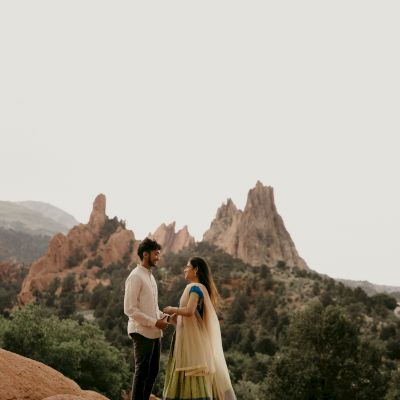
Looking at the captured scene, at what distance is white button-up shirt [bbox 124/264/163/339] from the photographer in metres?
6.71

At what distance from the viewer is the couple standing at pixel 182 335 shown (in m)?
6.67

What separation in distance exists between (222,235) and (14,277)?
5976cm

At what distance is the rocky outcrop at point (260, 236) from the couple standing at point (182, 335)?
104m

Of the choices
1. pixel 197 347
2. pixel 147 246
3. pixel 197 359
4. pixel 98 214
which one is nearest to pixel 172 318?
pixel 197 347

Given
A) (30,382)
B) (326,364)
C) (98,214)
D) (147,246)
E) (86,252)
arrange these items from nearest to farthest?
1. (147,246)
2. (30,382)
3. (326,364)
4. (86,252)
5. (98,214)

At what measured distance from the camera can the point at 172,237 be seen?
155 m

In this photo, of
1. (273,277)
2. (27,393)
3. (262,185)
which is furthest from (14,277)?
(27,393)

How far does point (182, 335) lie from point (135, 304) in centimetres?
81

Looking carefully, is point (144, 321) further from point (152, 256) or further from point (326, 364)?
point (326, 364)

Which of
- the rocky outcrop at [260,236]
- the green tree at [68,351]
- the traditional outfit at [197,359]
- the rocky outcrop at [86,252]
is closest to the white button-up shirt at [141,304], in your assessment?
the traditional outfit at [197,359]

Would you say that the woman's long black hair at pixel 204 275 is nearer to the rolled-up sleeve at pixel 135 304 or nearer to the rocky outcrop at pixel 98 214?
the rolled-up sleeve at pixel 135 304

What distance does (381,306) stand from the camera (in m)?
64.1

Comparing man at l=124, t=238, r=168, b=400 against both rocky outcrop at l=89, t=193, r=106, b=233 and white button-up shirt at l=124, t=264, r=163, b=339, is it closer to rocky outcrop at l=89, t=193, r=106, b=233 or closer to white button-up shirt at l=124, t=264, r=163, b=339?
white button-up shirt at l=124, t=264, r=163, b=339

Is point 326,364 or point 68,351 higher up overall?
point 326,364
